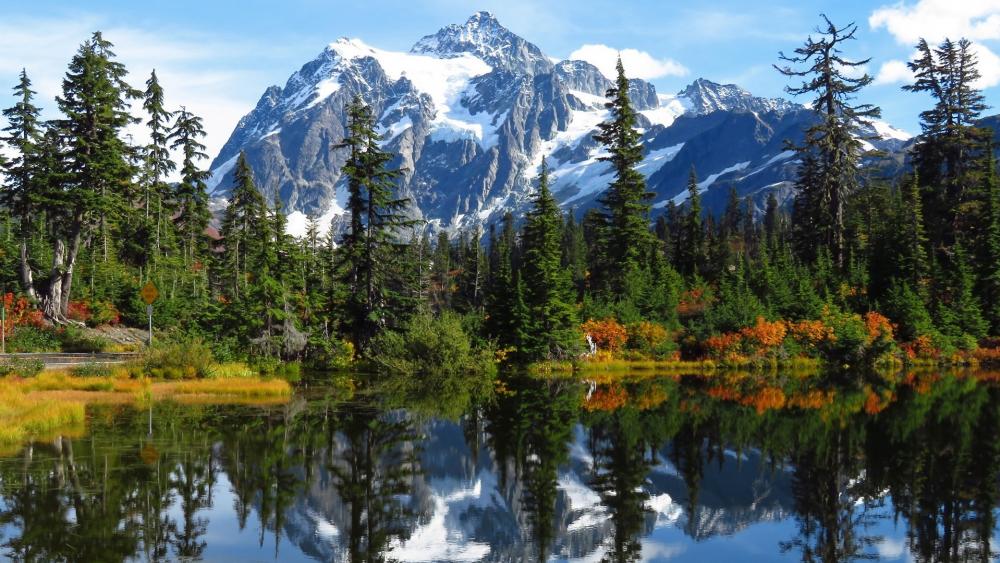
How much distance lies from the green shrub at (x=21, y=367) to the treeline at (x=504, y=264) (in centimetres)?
836

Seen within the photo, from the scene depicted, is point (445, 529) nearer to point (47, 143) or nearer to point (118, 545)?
point (118, 545)

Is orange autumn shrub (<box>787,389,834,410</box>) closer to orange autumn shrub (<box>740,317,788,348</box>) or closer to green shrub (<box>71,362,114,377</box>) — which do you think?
orange autumn shrub (<box>740,317,788,348</box>)

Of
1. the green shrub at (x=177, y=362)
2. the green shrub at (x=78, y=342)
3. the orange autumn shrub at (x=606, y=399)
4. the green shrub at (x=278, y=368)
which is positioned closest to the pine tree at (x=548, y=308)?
the orange autumn shrub at (x=606, y=399)

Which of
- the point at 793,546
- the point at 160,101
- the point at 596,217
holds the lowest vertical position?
the point at 793,546

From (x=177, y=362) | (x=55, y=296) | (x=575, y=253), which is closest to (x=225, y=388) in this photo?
(x=177, y=362)

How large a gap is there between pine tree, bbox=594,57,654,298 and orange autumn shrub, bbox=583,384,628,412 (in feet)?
61.5

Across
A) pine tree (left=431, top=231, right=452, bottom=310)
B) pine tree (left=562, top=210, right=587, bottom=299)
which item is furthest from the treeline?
pine tree (left=431, top=231, right=452, bottom=310)

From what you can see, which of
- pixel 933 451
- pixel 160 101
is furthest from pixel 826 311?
pixel 160 101

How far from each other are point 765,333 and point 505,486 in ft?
115

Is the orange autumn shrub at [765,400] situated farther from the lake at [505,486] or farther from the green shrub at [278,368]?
the green shrub at [278,368]

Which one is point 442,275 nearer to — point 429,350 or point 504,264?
point 504,264

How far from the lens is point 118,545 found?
10.5 meters

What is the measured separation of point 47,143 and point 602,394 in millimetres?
36780

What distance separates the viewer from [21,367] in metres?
28.0
